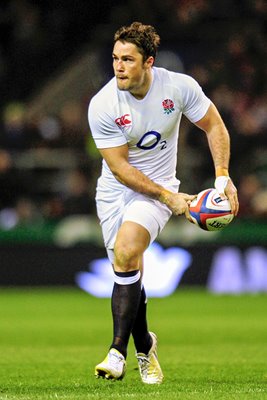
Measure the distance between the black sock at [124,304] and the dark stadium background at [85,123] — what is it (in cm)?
857

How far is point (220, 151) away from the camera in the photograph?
6.93 meters

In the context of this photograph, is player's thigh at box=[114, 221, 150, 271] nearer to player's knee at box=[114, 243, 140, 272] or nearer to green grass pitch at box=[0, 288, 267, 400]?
player's knee at box=[114, 243, 140, 272]

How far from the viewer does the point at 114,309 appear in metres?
6.75

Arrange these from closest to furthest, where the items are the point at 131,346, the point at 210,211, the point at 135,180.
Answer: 1. the point at 210,211
2. the point at 135,180
3. the point at 131,346

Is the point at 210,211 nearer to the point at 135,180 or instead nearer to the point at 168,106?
the point at 135,180

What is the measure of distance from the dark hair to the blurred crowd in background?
9.35 metres

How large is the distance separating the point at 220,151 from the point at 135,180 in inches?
23.5

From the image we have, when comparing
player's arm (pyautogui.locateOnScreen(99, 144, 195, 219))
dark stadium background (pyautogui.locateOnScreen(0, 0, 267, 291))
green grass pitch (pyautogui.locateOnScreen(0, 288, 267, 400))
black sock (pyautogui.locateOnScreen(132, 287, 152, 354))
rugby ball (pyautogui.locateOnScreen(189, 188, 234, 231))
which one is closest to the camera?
green grass pitch (pyautogui.locateOnScreen(0, 288, 267, 400))

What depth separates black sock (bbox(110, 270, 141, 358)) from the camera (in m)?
6.67

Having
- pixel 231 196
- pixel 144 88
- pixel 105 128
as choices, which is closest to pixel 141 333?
pixel 231 196

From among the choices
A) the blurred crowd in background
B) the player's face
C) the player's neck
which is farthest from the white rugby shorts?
the blurred crowd in background

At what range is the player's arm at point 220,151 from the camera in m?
6.72

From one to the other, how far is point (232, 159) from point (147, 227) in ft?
34.3

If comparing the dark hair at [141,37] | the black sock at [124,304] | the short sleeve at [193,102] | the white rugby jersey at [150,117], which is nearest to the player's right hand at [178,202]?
the white rugby jersey at [150,117]
